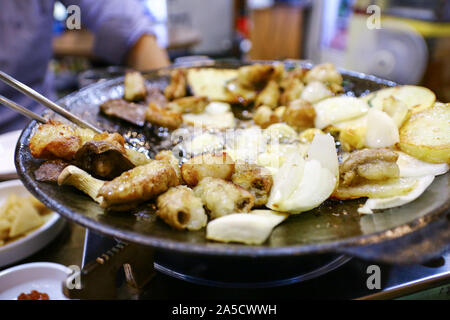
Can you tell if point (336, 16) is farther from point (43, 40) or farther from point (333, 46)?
point (43, 40)

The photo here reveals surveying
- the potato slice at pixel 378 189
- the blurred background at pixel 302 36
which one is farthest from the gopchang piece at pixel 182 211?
the blurred background at pixel 302 36

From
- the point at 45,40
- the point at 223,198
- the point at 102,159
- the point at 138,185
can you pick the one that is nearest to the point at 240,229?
the point at 223,198

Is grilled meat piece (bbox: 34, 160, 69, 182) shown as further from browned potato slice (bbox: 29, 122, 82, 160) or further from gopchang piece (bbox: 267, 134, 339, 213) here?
gopchang piece (bbox: 267, 134, 339, 213)

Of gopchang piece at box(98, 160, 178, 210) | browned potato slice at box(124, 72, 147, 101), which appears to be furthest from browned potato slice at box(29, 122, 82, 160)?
browned potato slice at box(124, 72, 147, 101)

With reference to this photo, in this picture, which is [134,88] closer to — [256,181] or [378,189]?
[256,181]

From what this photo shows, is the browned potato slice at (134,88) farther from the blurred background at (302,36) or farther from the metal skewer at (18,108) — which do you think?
the metal skewer at (18,108)
